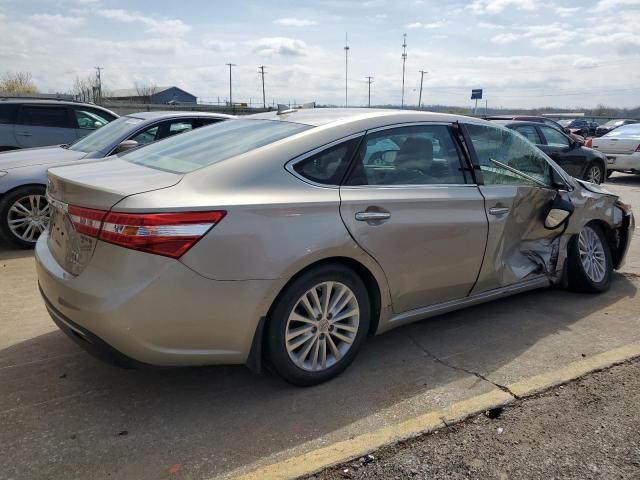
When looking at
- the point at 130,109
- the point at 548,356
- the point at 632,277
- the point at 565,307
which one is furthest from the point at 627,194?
the point at 130,109

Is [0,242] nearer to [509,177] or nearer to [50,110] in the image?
[50,110]

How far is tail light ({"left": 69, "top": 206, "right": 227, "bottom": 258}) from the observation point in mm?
2572

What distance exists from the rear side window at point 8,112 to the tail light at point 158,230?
8.33 meters

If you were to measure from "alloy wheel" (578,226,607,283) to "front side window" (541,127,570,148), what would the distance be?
696 cm

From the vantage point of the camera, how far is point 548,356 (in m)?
3.67

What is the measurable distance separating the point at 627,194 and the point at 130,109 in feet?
108

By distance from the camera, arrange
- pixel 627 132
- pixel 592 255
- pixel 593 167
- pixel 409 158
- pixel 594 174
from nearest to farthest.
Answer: pixel 409 158, pixel 592 255, pixel 593 167, pixel 594 174, pixel 627 132

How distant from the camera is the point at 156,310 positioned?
2602 mm

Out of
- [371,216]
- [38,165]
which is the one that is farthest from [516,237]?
[38,165]

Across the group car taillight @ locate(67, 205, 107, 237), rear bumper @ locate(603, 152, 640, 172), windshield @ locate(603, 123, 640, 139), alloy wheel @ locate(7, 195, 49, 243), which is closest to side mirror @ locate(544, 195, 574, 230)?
car taillight @ locate(67, 205, 107, 237)

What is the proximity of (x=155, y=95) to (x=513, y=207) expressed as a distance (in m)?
83.8

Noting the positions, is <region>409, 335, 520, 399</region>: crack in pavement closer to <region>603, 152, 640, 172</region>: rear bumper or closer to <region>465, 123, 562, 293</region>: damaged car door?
<region>465, 123, 562, 293</region>: damaged car door

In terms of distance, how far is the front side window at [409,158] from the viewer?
3352mm

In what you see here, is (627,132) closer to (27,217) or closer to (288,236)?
(27,217)
